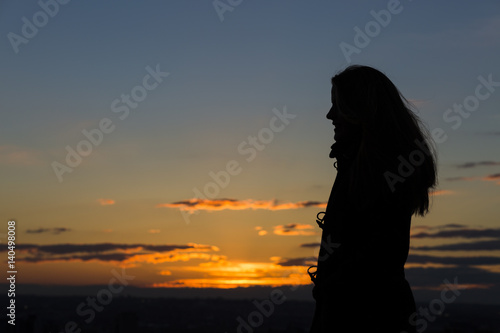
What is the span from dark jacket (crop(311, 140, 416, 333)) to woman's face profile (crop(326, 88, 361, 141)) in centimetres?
16

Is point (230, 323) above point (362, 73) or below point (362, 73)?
above

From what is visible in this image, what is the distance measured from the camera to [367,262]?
2771 millimetres

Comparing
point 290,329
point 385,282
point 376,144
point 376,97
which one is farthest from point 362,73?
point 290,329

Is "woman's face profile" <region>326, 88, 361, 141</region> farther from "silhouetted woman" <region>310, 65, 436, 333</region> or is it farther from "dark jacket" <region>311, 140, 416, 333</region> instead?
"dark jacket" <region>311, 140, 416, 333</region>

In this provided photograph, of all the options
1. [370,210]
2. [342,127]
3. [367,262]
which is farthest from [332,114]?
[367,262]

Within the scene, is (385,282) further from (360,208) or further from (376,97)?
(376,97)

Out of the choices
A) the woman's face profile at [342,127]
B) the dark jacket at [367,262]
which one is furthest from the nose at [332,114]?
the dark jacket at [367,262]

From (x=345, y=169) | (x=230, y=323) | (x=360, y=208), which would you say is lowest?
(x=360, y=208)

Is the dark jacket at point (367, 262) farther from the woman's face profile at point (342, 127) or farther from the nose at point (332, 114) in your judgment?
the nose at point (332, 114)

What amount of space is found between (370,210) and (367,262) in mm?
222

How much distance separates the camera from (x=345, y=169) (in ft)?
9.78

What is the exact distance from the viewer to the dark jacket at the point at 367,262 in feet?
9.11

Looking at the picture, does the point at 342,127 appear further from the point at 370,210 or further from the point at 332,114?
the point at 370,210

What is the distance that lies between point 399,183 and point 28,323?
25001 millimetres
